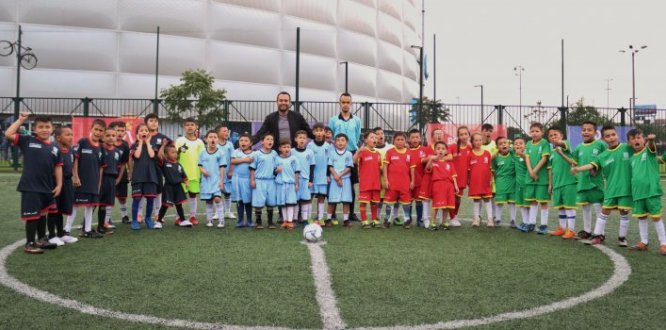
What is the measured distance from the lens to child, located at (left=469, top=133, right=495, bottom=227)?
8406mm

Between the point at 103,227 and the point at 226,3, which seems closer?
the point at 103,227

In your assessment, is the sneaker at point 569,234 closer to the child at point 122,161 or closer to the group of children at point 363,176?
the group of children at point 363,176

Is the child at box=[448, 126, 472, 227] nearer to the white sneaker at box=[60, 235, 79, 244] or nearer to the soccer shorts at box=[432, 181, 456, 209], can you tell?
the soccer shorts at box=[432, 181, 456, 209]

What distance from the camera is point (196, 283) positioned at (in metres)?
4.50

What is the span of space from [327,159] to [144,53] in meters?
28.6

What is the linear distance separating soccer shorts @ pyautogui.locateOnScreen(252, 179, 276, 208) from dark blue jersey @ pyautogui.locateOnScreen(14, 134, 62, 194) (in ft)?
9.20

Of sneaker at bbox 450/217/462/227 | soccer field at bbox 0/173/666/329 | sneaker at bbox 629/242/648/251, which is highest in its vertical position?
sneaker at bbox 450/217/462/227

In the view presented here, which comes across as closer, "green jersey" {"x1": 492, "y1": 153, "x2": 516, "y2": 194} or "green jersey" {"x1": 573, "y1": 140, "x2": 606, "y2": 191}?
"green jersey" {"x1": 573, "y1": 140, "x2": 606, "y2": 191}

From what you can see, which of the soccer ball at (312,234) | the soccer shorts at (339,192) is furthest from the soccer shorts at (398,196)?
the soccer ball at (312,234)

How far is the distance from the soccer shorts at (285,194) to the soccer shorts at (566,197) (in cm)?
372

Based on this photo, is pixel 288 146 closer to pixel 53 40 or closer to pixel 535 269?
pixel 535 269

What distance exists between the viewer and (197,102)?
26109mm

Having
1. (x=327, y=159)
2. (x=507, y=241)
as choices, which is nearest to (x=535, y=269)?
(x=507, y=241)

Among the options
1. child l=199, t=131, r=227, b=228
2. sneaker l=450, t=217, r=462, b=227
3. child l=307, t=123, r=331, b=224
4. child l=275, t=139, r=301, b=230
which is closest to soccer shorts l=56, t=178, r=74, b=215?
child l=199, t=131, r=227, b=228
